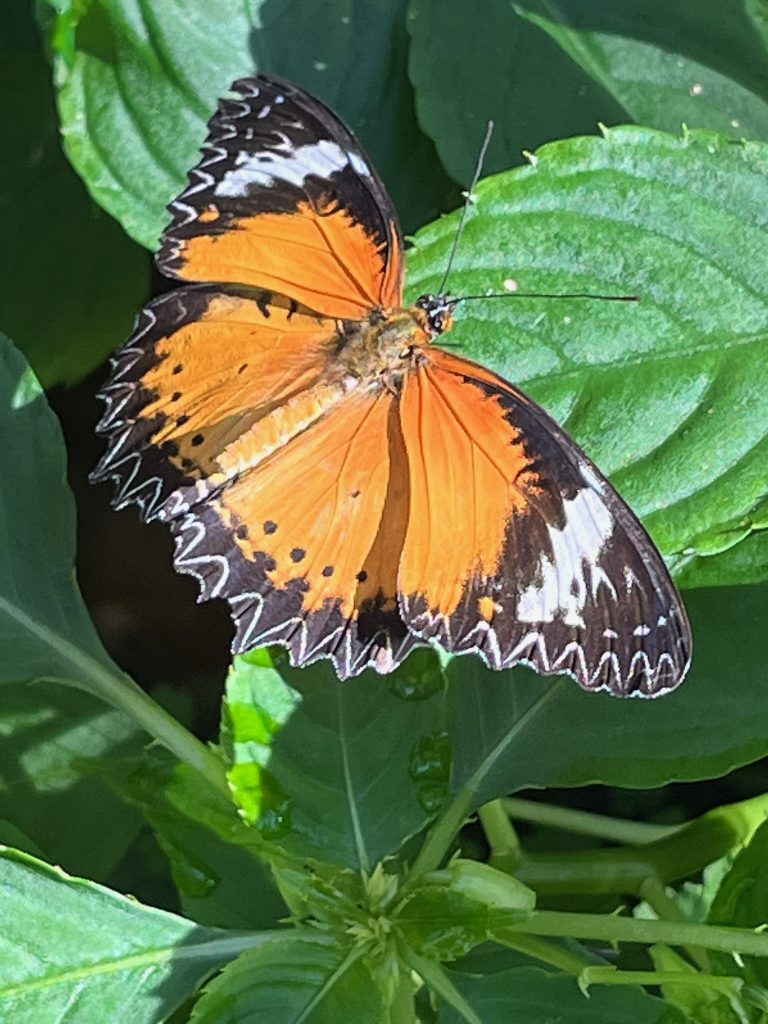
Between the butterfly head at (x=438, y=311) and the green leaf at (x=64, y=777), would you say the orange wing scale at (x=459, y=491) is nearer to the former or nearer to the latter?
the butterfly head at (x=438, y=311)

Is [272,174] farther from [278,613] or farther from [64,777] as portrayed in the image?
[64,777]

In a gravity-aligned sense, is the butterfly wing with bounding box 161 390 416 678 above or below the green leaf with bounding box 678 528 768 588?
above

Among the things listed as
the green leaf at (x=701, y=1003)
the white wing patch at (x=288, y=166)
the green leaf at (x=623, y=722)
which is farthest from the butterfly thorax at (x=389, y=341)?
the green leaf at (x=701, y=1003)

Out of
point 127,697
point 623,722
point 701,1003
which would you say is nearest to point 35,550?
point 127,697

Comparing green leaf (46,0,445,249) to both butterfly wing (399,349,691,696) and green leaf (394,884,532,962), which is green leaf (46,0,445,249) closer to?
butterfly wing (399,349,691,696)

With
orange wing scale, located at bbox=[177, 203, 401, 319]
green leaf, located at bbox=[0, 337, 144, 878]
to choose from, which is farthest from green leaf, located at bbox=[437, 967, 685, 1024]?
orange wing scale, located at bbox=[177, 203, 401, 319]
